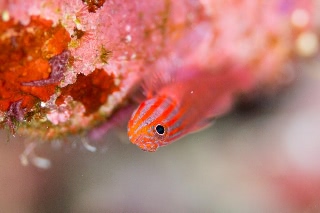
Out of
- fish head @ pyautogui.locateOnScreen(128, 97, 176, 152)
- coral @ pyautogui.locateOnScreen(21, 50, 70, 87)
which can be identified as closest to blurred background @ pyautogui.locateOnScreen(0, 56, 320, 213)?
fish head @ pyautogui.locateOnScreen(128, 97, 176, 152)

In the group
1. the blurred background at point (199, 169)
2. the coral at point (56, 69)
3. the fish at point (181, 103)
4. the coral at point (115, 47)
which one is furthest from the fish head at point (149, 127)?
the blurred background at point (199, 169)

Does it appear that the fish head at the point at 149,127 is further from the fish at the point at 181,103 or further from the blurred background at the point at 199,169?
the blurred background at the point at 199,169

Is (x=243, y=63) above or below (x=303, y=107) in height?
above

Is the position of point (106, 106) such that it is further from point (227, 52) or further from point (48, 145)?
point (227, 52)

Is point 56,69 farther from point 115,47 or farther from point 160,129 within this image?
point 160,129

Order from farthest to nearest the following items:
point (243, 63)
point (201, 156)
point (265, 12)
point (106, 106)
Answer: point (201, 156), point (243, 63), point (265, 12), point (106, 106)

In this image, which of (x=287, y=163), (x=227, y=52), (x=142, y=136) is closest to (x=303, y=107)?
(x=287, y=163)
